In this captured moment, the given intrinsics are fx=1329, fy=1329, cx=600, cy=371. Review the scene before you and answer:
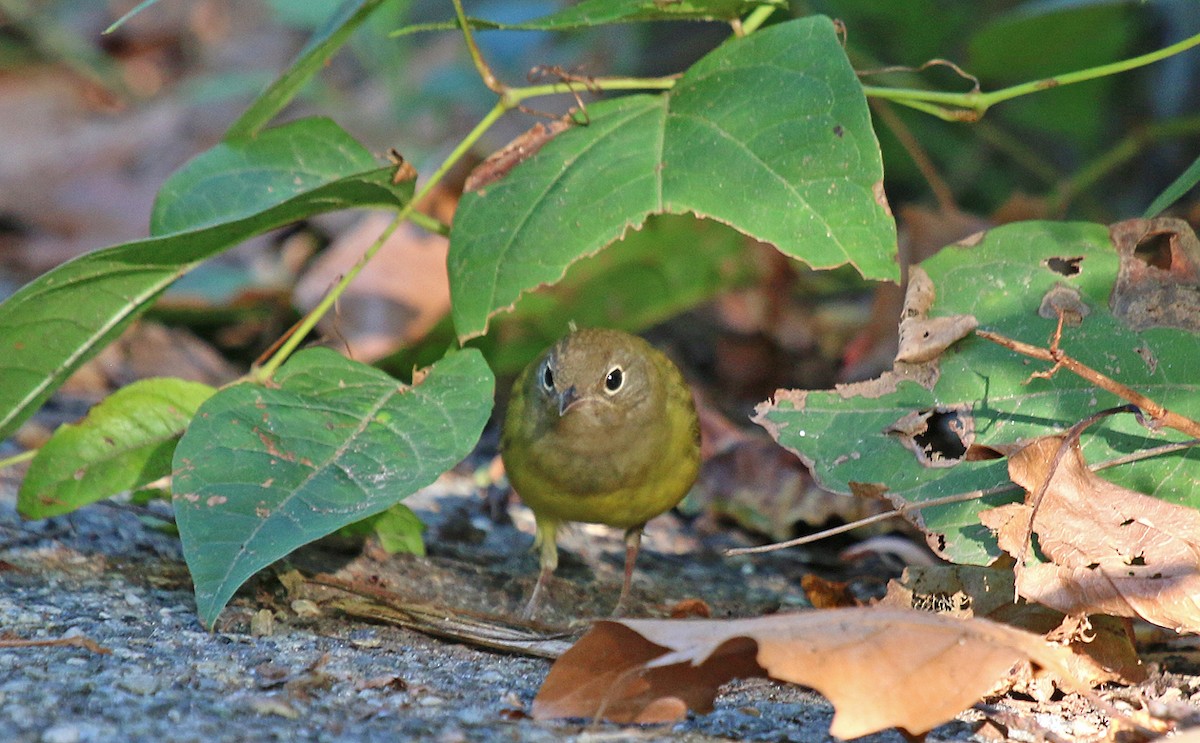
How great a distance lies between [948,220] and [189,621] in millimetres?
3252

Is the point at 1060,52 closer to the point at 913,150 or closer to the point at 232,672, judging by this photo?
the point at 913,150

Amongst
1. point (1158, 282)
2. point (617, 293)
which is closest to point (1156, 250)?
point (1158, 282)

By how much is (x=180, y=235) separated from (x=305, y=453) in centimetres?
70

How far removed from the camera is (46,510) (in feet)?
10.9

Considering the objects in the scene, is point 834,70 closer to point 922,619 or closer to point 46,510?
point 922,619

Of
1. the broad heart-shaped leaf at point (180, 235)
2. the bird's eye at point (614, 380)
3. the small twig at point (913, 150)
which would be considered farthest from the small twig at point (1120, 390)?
the small twig at point (913, 150)

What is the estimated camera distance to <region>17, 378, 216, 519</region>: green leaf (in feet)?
10.9

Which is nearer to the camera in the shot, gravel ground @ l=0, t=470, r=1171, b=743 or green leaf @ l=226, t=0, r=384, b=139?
gravel ground @ l=0, t=470, r=1171, b=743

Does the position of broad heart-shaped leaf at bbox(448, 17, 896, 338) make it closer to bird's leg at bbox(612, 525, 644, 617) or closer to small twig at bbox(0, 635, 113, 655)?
bird's leg at bbox(612, 525, 644, 617)

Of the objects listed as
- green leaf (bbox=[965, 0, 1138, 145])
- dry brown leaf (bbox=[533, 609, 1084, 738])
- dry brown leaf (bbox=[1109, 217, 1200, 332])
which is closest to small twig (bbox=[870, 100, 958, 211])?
green leaf (bbox=[965, 0, 1138, 145])

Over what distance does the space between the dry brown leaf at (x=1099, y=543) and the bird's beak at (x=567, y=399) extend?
4.66ft

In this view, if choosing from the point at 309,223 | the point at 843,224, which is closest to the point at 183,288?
the point at 309,223

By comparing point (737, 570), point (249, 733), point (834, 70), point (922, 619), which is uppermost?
point (834, 70)

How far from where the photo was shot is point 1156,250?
437 centimetres
